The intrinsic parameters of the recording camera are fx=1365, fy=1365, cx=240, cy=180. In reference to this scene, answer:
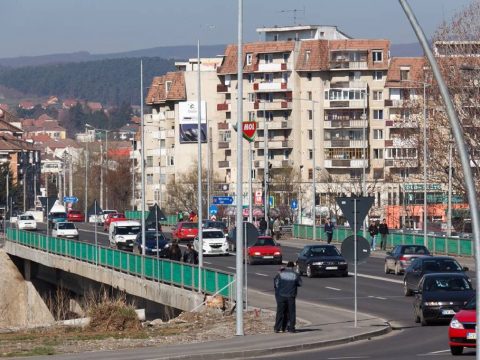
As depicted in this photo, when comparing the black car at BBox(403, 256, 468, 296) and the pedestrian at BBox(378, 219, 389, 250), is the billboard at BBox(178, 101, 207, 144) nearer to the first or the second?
the pedestrian at BBox(378, 219, 389, 250)

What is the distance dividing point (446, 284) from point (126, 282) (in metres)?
18.3

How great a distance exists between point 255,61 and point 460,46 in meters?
70.7

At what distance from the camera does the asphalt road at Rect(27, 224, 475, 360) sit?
2688 centimetres

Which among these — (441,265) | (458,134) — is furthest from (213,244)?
(458,134)

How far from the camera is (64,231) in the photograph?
299 ft

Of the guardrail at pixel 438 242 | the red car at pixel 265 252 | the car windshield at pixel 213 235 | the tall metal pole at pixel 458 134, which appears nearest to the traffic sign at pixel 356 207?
the tall metal pole at pixel 458 134

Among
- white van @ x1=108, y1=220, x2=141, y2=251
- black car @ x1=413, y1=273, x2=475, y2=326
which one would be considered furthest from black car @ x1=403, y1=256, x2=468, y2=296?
white van @ x1=108, y1=220, x2=141, y2=251

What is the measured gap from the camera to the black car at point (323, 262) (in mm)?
53938

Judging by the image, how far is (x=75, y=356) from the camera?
27.4m

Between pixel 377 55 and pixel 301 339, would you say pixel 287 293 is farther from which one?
pixel 377 55

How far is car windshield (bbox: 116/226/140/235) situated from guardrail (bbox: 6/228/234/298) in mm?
5414

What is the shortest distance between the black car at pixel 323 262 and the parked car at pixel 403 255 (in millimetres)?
2043

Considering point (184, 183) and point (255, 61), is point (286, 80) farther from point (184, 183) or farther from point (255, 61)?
point (184, 183)

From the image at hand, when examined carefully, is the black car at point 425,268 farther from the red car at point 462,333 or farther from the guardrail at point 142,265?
the red car at point 462,333
